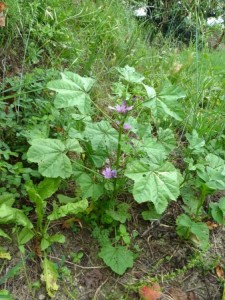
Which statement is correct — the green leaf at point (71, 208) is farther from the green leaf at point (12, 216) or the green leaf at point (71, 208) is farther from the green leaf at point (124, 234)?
the green leaf at point (124, 234)

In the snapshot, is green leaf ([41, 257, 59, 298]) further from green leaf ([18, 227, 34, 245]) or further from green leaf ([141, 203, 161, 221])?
green leaf ([141, 203, 161, 221])

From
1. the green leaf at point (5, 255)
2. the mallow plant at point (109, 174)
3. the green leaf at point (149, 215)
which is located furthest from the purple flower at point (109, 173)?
the green leaf at point (5, 255)

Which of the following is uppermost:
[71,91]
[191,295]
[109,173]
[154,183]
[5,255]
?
[71,91]

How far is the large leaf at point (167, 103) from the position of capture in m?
1.26

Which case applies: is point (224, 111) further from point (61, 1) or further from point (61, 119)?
point (61, 1)

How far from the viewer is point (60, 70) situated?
2.09 m

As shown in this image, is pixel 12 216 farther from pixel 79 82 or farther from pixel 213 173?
pixel 213 173

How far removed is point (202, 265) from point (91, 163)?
654 mm

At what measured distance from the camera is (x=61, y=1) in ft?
8.10

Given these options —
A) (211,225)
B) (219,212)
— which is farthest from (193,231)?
(211,225)

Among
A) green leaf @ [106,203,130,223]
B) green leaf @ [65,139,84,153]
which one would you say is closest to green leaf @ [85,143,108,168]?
green leaf @ [65,139,84,153]

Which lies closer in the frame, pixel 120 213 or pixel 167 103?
pixel 167 103

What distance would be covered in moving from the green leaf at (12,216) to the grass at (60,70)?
97 millimetres

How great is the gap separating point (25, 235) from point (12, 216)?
12 centimetres
